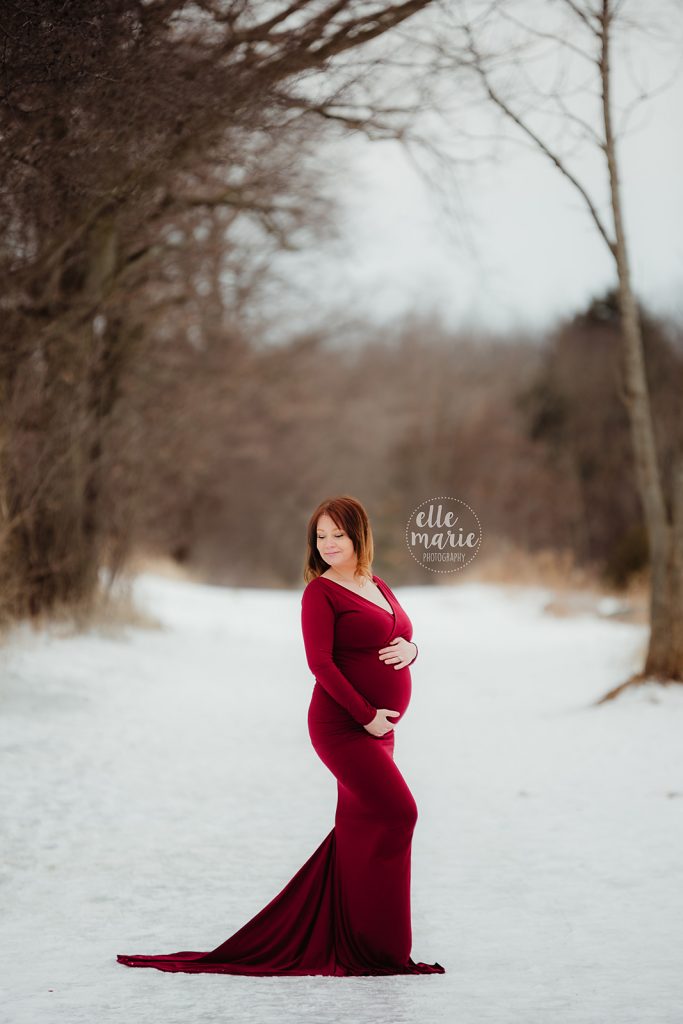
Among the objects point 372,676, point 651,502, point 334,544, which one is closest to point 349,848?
point 372,676

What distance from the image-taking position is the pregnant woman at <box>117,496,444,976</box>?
326 cm

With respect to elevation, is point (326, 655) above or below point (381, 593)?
below

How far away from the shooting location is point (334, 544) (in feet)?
11.2

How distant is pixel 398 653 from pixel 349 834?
0.60 metres

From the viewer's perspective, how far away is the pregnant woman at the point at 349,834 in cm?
326

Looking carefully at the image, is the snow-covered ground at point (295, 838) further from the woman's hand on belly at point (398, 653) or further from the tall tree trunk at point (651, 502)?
the woman's hand on belly at point (398, 653)

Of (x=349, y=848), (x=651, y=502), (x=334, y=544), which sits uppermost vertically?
(x=651, y=502)

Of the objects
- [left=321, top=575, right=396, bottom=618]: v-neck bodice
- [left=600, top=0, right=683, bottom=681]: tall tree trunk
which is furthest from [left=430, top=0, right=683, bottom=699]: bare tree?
[left=321, top=575, right=396, bottom=618]: v-neck bodice

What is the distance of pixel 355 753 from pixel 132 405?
1016cm

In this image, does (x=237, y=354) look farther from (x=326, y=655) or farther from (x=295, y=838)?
(x=326, y=655)

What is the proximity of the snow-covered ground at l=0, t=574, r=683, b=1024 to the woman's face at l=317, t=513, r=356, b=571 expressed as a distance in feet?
4.23
